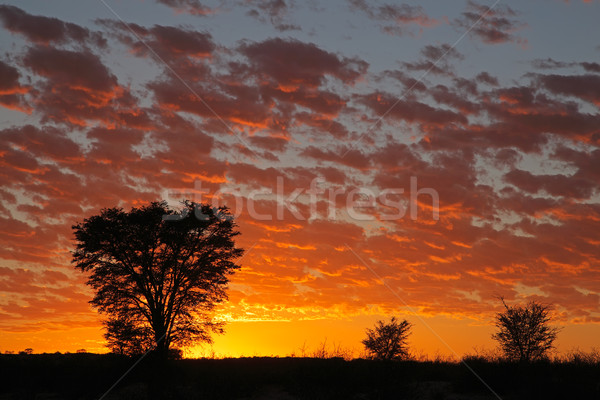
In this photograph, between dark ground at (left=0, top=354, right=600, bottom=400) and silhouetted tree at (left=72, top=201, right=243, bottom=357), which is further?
silhouetted tree at (left=72, top=201, right=243, bottom=357)

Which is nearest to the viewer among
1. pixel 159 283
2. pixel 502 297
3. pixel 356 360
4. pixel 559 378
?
pixel 559 378

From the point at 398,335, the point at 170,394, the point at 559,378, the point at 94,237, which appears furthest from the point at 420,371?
the point at 398,335

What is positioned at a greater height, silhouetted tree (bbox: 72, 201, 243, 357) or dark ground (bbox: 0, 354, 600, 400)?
silhouetted tree (bbox: 72, 201, 243, 357)

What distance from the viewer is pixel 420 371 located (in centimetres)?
2845

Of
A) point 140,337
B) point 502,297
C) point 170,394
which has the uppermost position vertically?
point 502,297

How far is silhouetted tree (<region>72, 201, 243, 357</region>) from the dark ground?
10928 mm

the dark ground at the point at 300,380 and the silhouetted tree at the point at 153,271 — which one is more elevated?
the silhouetted tree at the point at 153,271

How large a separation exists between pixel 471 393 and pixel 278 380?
926 centimetres

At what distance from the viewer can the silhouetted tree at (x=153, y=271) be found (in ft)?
154

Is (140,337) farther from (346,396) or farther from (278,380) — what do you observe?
(346,396)

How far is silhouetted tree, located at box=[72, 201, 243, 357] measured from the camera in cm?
4703

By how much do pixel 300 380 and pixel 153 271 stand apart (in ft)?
74.5

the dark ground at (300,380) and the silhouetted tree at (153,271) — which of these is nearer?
the dark ground at (300,380)

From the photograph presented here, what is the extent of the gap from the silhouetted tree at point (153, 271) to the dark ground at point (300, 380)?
35.9 feet
